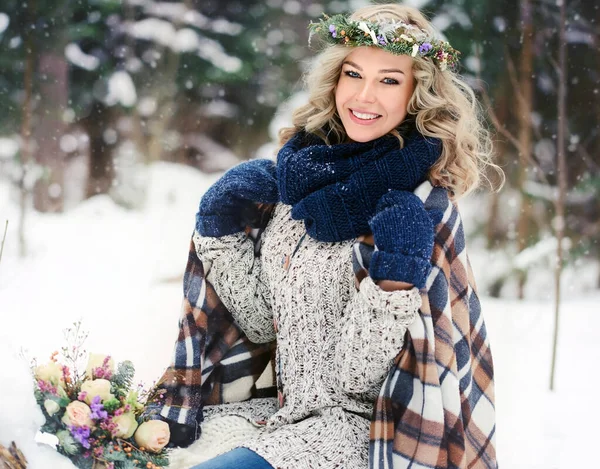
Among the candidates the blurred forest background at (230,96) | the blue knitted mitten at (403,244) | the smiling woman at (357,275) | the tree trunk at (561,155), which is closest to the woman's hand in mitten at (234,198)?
the smiling woman at (357,275)

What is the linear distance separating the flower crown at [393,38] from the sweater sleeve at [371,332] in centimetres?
56

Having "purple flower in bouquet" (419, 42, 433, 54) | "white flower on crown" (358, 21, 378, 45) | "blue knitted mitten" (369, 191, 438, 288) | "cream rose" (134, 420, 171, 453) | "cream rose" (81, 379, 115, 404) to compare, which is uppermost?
"white flower on crown" (358, 21, 378, 45)

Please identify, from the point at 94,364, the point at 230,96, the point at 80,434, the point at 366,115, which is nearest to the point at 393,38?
the point at 366,115

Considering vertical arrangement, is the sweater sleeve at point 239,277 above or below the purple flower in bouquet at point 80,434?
above

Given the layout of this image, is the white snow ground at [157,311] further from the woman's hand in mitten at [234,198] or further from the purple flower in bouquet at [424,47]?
the purple flower in bouquet at [424,47]

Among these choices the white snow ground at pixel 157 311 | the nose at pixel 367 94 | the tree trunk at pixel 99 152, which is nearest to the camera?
the nose at pixel 367 94

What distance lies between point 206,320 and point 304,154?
0.54 metres

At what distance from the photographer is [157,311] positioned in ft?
9.09

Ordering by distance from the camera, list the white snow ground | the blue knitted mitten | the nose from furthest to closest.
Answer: the white snow ground
the nose
the blue knitted mitten

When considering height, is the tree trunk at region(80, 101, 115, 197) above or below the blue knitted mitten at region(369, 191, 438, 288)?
above

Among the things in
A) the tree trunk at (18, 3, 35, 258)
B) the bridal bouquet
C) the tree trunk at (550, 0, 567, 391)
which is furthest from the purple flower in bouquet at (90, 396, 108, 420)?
the tree trunk at (550, 0, 567, 391)

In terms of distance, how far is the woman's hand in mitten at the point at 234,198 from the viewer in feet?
5.42

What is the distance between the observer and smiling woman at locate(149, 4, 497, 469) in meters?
1.43

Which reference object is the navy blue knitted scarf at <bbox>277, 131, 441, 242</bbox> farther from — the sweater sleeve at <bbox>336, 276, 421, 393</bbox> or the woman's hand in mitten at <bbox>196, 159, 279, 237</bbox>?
the sweater sleeve at <bbox>336, 276, 421, 393</bbox>
